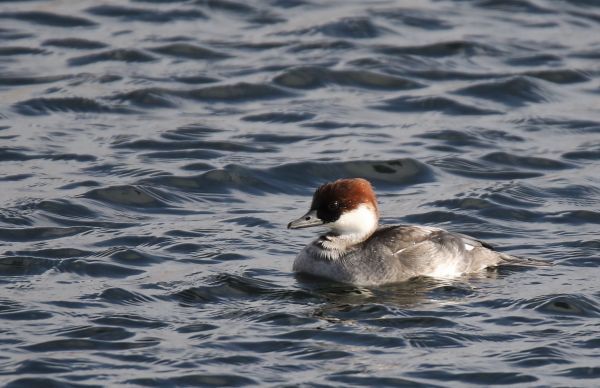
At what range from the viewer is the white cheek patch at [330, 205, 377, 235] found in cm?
1466

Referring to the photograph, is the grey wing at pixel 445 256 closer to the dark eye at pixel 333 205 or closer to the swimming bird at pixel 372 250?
the swimming bird at pixel 372 250

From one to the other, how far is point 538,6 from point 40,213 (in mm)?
12556

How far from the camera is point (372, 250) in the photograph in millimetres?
14547

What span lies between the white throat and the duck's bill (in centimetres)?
16

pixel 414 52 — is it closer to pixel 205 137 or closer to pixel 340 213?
pixel 205 137

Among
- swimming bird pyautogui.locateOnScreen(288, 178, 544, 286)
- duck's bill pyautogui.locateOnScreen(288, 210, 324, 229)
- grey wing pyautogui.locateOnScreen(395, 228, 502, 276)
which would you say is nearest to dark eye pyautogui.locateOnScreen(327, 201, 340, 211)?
swimming bird pyautogui.locateOnScreen(288, 178, 544, 286)

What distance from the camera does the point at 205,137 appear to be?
19359mm

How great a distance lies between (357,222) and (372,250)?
1.19 feet

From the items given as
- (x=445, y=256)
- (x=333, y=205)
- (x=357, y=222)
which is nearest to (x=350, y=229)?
(x=357, y=222)

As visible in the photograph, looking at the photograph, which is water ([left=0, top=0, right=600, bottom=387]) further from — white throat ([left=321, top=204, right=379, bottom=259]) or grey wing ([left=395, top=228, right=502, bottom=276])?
white throat ([left=321, top=204, right=379, bottom=259])

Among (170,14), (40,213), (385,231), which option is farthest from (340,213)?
(170,14)

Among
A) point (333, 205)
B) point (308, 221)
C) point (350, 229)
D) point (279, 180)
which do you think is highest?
point (333, 205)

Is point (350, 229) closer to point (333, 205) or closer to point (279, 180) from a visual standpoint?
point (333, 205)

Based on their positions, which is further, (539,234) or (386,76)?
(386,76)
